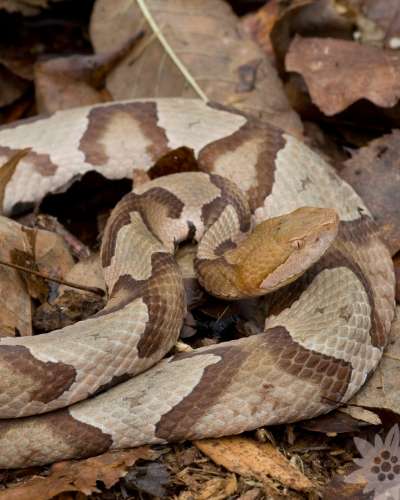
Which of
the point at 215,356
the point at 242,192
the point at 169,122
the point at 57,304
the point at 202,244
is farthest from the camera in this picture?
the point at 169,122

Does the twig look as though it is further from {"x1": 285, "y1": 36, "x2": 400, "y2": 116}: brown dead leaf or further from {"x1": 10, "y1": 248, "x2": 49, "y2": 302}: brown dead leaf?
{"x1": 10, "y1": 248, "x2": 49, "y2": 302}: brown dead leaf

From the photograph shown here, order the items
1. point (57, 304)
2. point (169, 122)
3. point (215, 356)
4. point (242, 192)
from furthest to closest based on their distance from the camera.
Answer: point (169, 122), point (242, 192), point (57, 304), point (215, 356)

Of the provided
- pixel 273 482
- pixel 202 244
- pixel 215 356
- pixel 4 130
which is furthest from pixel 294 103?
pixel 273 482

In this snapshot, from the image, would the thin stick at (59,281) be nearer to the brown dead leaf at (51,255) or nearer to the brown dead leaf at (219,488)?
the brown dead leaf at (51,255)

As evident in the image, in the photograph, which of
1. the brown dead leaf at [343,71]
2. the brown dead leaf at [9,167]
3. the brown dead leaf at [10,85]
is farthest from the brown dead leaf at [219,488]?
the brown dead leaf at [10,85]

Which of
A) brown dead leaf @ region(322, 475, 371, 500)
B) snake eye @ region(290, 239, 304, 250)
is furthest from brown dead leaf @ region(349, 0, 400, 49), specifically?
brown dead leaf @ region(322, 475, 371, 500)

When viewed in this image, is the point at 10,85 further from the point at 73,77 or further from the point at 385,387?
the point at 385,387

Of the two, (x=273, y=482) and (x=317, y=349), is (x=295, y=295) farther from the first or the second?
(x=273, y=482)
